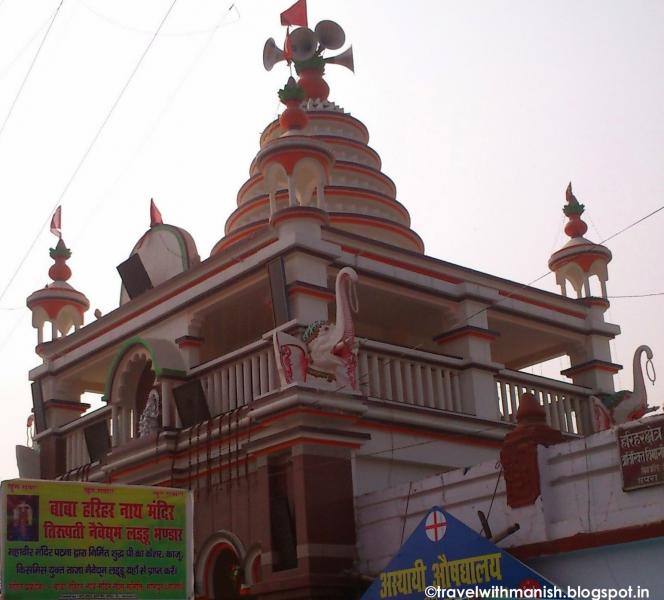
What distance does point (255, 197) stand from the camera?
1958cm

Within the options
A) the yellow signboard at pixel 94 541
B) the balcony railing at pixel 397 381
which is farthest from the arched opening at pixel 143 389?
the yellow signboard at pixel 94 541

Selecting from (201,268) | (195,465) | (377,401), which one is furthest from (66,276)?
(377,401)

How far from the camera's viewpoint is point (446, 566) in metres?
11.5

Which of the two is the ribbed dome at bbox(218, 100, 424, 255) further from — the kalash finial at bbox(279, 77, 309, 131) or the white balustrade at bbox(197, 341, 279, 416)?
the white balustrade at bbox(197, 341, 279, 416)

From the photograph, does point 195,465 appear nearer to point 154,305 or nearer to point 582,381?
point 154,305

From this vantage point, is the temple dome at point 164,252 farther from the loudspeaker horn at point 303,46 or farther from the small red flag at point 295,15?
the loudspeaker horn at point 303,46

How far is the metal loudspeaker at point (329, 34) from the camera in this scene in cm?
2152

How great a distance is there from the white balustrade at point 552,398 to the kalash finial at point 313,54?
21.8 ft

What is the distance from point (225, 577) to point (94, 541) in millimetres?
3053

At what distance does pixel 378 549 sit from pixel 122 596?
10.1 feet

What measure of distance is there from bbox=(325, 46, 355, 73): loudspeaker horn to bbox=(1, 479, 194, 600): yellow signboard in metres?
11.8

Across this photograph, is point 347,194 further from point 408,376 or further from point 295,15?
point 408,376

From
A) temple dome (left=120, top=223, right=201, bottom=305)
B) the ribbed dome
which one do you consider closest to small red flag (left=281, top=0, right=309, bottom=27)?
the ribbed dome

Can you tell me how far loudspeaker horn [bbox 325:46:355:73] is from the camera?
22.2m
